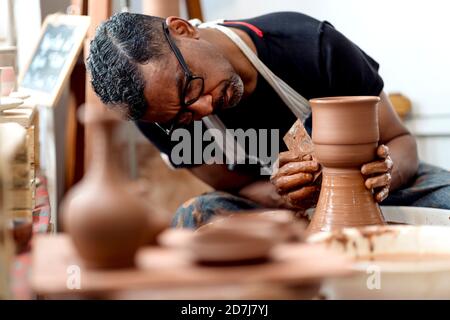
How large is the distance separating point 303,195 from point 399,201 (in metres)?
0.59

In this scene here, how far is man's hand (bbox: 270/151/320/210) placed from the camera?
62.4 inches

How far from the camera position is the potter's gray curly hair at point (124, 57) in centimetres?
157

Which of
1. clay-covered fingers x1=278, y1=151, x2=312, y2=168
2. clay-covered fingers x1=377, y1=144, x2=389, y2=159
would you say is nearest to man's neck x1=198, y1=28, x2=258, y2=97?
clay-covered fingers x1=278, y1=151, x2=312, y2=168

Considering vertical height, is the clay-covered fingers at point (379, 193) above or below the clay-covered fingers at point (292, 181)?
above

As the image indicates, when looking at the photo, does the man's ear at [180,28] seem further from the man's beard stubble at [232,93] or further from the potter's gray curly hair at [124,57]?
the man's beard stubble at [232,93]

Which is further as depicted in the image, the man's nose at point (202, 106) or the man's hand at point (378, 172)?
the man's nose at point (202, 106)

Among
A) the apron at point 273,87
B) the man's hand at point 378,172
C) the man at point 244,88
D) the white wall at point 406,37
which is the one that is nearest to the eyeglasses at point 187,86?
the man at point 244,88

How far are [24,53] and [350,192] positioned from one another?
7.32 ft

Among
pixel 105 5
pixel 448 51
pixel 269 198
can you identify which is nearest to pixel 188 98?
pixel 269 198

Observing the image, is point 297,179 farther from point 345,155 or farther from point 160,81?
point 160,81

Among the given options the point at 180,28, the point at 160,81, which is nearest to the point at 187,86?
the point at 160,81

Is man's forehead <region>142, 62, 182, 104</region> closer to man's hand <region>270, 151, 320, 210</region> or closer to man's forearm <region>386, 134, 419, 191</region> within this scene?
man's hand <region>270, 151, 320, 210</region>

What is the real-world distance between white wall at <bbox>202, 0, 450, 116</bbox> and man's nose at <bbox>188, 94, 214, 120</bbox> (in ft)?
5.49
